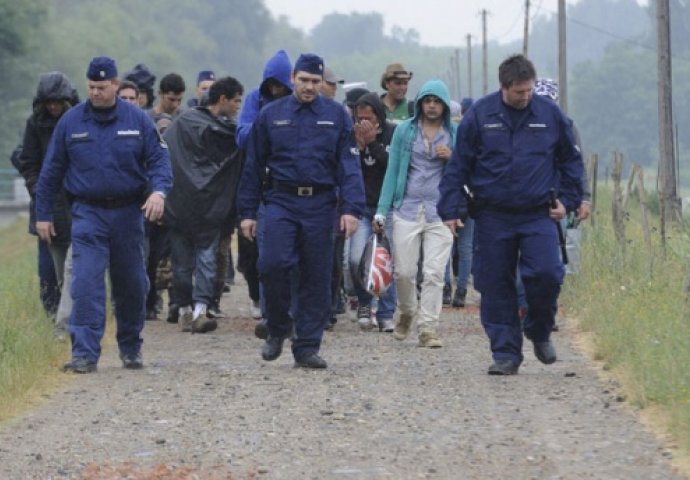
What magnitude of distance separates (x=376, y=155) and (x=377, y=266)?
151cm

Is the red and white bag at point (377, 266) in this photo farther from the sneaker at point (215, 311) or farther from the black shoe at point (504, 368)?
the black shoe at point (504, 368)

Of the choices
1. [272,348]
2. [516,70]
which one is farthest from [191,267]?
[516,70]

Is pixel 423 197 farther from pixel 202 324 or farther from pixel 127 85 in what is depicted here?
pixel 127 85

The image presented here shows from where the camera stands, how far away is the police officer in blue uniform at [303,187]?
1075 centimetres

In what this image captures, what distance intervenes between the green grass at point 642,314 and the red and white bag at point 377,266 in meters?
1.53

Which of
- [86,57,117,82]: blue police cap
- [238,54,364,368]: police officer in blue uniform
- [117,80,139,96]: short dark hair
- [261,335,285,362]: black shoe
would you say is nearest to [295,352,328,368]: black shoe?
[238,54,364,368]: police officer in blue uniform

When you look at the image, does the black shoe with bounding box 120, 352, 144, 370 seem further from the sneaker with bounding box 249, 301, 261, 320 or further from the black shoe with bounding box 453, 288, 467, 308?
the black shoe with bounding box 453, 288, 467, 308

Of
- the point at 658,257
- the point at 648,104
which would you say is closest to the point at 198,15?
the point at 648,104

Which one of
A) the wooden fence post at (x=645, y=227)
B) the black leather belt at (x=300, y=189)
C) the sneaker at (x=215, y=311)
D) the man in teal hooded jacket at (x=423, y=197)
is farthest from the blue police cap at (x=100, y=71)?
the wooden fence post at (x=645, y=227)

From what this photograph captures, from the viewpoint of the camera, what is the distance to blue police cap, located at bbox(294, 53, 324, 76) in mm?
10715

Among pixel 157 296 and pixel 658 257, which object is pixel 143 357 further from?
pixel 658 257

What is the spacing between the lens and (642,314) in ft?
39.3

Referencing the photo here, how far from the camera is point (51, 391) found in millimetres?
10289

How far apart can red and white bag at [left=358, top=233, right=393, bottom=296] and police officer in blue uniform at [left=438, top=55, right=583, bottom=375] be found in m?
1.92
